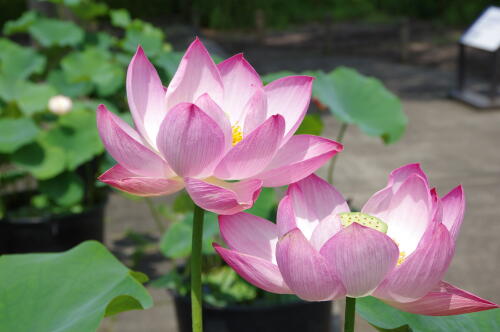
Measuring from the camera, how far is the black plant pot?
209cm

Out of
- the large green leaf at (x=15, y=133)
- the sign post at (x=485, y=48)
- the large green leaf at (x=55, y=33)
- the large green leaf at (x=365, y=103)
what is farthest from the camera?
the sign post at (x=485, y=48)

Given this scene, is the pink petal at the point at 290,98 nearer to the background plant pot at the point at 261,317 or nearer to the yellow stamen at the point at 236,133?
the yellow stamen at the point at 236,133

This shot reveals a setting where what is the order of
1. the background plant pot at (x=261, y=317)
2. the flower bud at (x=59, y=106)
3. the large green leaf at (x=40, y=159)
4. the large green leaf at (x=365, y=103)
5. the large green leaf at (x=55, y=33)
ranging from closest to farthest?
the background plant pot at (x=261, y=317), the large green leaf at (x=365, y=103), the large green leaf at (x=40, y=159), the flower bud at (x=59, y=106), the large green leaf at (x=55, y=33)

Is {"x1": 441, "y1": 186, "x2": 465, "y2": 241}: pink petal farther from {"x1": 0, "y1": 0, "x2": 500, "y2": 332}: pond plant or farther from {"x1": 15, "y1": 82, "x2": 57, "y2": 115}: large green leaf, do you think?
{"x1": 15, "y1": 82, "x2": 57, "y2": 115}: large green leaf

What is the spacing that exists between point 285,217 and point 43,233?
1.81m

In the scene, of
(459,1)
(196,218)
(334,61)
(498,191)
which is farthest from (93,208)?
(459,1)

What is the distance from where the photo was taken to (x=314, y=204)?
1.47ft

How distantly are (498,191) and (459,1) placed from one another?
6.07 metres

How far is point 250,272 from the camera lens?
385 millimetres

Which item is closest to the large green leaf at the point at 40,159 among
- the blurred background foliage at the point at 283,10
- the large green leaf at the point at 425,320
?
the large green leaf at the point at 425,320

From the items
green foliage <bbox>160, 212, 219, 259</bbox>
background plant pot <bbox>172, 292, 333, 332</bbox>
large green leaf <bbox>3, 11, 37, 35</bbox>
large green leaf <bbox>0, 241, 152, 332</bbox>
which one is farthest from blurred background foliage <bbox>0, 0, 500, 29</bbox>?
large green leaf <bbox>0, 241, 152, 332</bbox>

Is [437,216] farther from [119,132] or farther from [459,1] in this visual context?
[459,1]

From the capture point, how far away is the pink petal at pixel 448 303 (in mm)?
366

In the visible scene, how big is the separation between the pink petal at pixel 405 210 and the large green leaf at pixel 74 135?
176 centimetres
